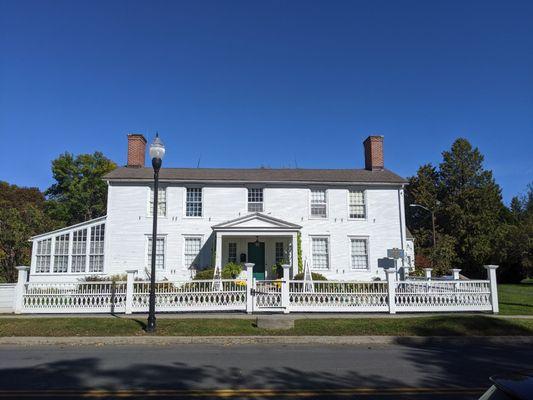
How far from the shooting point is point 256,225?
77.3 feet

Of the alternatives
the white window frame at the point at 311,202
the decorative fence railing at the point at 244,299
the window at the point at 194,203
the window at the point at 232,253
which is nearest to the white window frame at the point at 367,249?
the white window frame at the point at 311,202

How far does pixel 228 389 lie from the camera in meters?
6.70

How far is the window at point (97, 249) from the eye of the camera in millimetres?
24141

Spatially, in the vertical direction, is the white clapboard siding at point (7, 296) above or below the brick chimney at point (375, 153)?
below

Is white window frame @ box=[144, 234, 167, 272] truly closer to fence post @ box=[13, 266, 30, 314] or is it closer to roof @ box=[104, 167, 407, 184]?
roof @ box=[104, 167, 407, 184]

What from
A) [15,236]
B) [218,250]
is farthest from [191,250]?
[15,236]

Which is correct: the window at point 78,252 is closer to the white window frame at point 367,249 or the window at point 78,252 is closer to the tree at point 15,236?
the tree at point 15,236

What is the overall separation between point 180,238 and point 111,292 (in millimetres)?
9462

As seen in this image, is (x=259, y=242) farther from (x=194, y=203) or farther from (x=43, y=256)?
(x=43, y=256)

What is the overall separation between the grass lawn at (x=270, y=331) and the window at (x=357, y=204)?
1251 centimetres

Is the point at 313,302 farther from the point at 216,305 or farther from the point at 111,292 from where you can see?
the point at 111,292

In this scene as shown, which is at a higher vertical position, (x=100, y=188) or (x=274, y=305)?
(x=100, y=188)

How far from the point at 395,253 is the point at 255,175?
369 inches

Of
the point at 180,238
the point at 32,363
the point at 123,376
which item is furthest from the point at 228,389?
the point at 180,238
